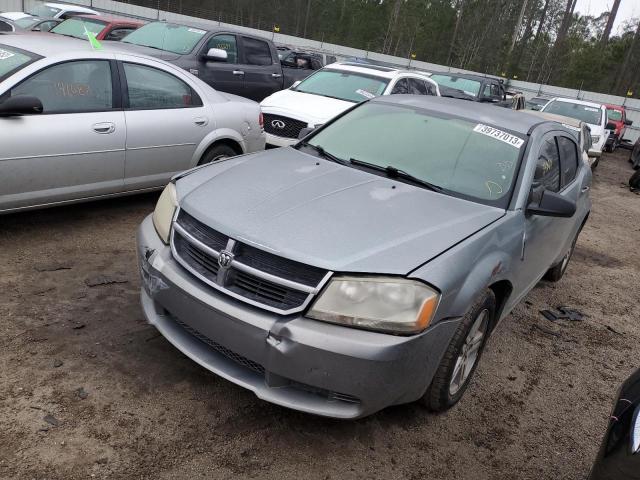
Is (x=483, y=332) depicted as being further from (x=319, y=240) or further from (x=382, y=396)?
(x=319, y=240)

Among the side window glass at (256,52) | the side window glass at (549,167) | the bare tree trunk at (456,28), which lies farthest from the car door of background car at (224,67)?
the bare tree trunk at (456,28)

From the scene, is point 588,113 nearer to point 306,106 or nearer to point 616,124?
point 616,124

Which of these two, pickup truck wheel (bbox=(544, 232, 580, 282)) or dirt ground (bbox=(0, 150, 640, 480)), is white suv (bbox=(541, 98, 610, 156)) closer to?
pickup truck wheel (bbox=(544, 232, 580, 282))

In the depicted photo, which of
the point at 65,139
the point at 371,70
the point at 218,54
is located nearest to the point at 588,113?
the point at 371,70

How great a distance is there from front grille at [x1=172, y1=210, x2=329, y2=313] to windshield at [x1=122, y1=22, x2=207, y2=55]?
6.62 m

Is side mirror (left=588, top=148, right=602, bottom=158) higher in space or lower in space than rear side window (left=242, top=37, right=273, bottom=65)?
lower

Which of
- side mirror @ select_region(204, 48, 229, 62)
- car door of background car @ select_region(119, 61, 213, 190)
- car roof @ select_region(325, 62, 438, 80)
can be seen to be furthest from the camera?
car roof @ select_region(325, 62, 438, 80)

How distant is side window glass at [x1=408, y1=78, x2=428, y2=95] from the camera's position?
959 centimetres

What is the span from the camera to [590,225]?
870cm

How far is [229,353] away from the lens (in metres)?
2.68

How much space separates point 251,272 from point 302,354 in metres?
0.46

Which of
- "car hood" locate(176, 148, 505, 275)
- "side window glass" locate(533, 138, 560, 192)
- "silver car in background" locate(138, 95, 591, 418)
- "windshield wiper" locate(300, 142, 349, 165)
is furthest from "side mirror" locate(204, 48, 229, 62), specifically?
"side window glass" locate(533, 138, 560, 192)

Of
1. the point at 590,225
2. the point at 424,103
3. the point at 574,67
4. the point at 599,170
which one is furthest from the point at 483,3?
the point at 424,103

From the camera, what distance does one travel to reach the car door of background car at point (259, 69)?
9805 mm
